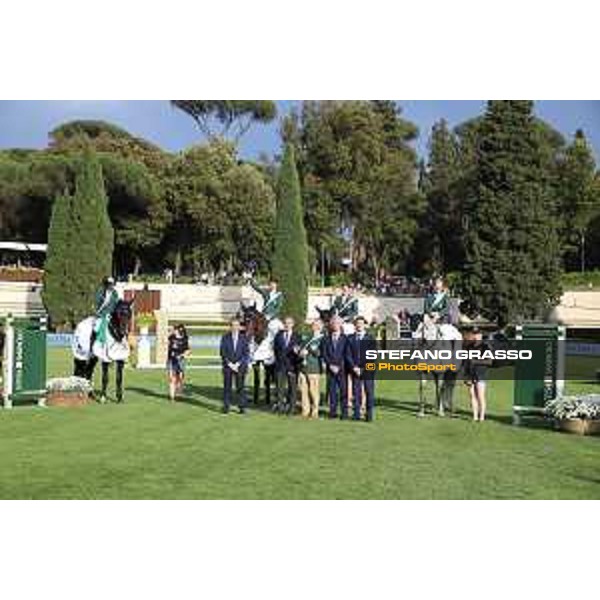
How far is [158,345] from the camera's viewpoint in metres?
18.8

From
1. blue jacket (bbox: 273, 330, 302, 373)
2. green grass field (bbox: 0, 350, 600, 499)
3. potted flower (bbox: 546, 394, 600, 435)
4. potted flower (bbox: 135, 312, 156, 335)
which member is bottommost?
green grass field (bbox: 0, 350, 600, 499)

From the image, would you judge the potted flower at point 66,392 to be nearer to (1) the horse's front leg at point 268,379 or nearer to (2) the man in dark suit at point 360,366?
(1) the horse's front leg at point 268,379

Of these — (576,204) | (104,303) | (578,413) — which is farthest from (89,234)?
(576,204)

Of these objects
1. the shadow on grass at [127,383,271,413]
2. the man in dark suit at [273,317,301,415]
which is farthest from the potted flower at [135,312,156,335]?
the man in dark suit at [273,317,301,415]

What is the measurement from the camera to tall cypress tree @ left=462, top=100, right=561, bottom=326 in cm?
1628

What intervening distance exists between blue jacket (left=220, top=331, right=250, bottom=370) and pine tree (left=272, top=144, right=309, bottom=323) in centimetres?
83

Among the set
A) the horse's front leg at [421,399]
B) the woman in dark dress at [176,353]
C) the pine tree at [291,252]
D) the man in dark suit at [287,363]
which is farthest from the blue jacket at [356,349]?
the woman in dark dress at [176,353]

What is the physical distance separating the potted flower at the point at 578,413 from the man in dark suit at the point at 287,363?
332 cm

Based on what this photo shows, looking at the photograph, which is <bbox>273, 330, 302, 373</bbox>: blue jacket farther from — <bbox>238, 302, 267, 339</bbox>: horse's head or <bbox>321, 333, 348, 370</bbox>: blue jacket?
<bbox>321, 333, 348, 370</bbox>: blue jacket

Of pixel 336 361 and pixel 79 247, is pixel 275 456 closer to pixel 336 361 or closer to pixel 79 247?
pixel 336 361

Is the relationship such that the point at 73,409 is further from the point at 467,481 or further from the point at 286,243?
the point at 467,481

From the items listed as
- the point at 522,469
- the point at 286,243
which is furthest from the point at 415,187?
the point at 522,469
